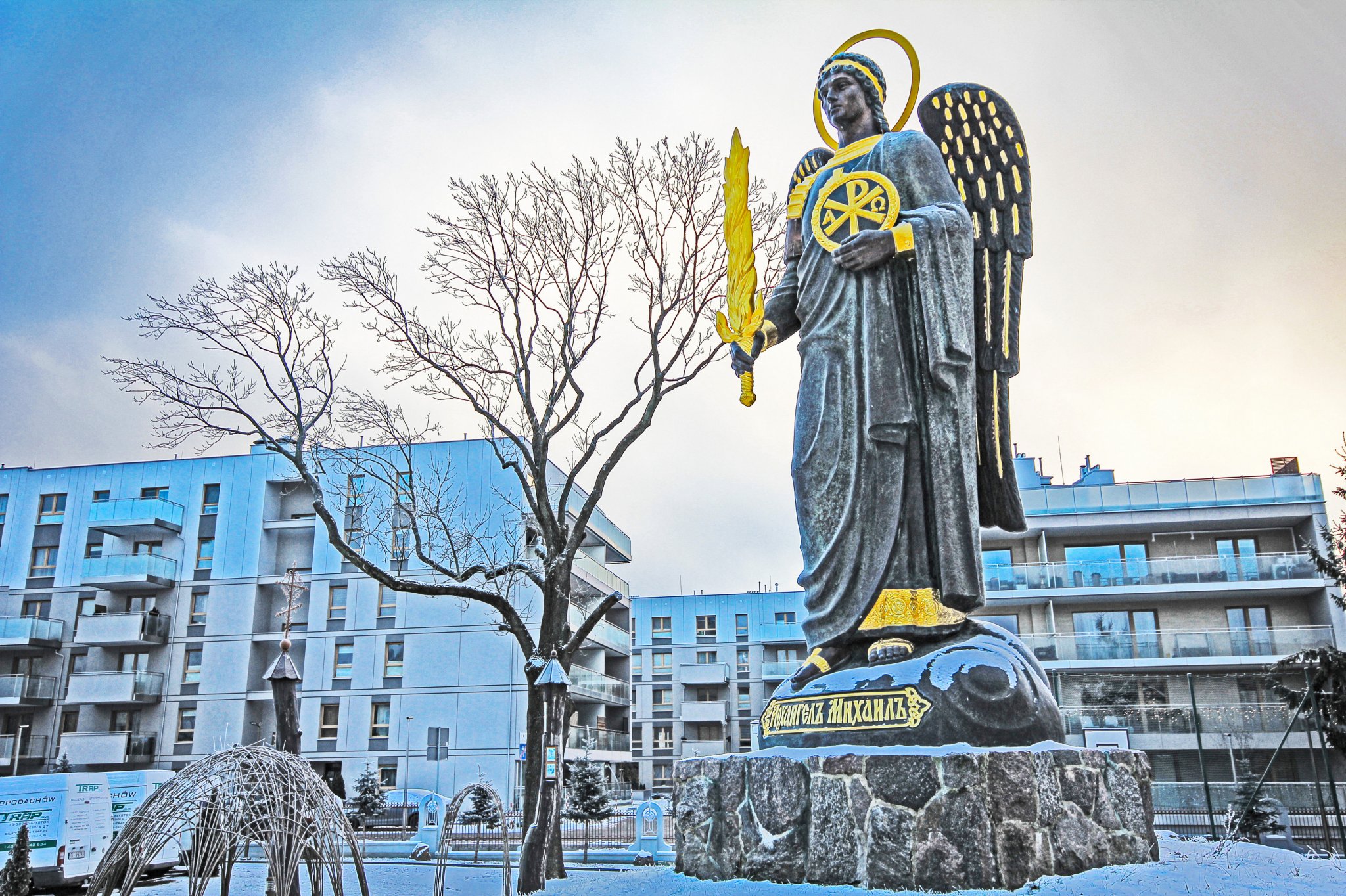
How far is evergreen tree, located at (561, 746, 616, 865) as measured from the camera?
28.6 meters

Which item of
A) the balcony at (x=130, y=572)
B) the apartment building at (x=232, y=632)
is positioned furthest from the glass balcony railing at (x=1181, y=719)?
the balcony at (x=130, y=572)

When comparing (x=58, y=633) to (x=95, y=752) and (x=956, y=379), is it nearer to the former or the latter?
Answer: (x=95, y=752)

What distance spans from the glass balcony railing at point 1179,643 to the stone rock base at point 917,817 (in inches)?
1139

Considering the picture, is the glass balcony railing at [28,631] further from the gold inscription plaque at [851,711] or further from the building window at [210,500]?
the gold inscription plaque at [851,711]

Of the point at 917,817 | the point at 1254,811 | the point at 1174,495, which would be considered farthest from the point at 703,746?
the point at 917,817

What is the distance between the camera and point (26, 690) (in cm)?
3975

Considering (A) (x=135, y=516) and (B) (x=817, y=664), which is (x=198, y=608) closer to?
(A) (x=135, y=516)

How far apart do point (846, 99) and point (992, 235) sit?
1546 mm

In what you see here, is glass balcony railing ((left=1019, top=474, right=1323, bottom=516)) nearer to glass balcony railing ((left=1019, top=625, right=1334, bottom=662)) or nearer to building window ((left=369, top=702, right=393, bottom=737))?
glass balcony railing ((left=1019, top=625, right=1334, bottom=662))

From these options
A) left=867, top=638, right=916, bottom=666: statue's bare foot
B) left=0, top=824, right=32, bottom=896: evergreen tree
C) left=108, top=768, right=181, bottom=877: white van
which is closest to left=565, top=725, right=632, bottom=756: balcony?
left=108, top=768, right=181, bottom=877: white van

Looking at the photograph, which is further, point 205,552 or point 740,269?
point 205,552

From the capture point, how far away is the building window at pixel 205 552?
4203 cm

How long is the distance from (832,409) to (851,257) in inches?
42.4

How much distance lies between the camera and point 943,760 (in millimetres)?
5195
